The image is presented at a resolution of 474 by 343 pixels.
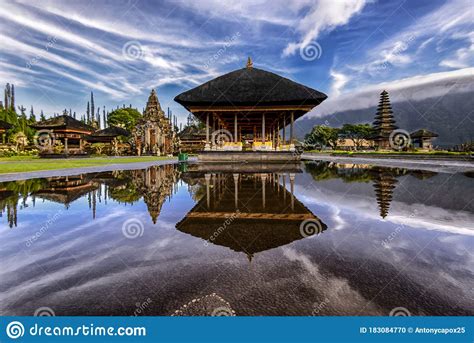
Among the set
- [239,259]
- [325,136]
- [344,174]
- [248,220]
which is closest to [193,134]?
[344,174]

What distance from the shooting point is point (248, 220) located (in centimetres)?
432

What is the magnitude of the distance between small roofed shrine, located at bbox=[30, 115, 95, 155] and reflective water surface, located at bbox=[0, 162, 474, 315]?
4043 cm

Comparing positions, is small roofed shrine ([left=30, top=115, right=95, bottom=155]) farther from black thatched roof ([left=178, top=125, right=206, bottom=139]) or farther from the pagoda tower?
the pagoda tower

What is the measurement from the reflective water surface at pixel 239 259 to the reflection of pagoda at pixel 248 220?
0.10 ft

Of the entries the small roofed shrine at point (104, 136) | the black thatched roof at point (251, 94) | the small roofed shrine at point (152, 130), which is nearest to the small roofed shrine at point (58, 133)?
the small roofed shrine at point (152, 130)

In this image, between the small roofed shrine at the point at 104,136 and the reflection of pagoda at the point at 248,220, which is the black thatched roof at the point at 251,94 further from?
the small roofed shrine at the point at 104,136

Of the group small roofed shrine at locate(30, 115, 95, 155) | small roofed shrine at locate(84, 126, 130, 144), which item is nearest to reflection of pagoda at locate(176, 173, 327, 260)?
small roofed shrine at locate(30, 115, 95, 155)

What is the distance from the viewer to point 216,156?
1842 centimetres

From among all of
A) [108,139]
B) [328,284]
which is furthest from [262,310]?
[108,139]

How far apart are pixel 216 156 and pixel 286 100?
673cm

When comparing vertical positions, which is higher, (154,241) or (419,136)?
(419,136)

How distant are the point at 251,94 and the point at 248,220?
14987 millimetres

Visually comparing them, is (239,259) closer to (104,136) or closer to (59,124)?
(59,124)

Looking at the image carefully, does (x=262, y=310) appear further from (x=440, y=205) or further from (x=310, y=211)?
(x=440, y=205)
